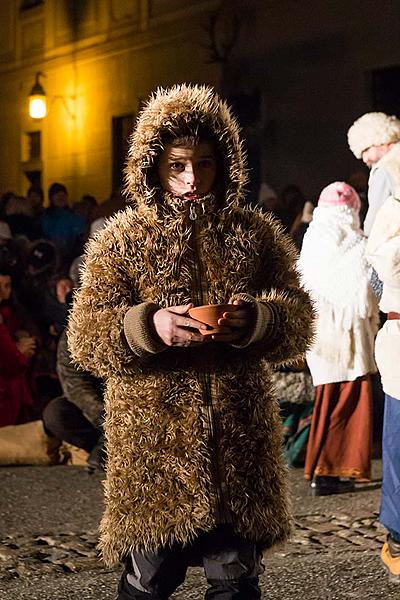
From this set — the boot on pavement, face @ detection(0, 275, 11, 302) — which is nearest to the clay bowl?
the boot on pavement

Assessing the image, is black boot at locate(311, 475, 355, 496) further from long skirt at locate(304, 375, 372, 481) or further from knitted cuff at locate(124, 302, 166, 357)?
knitted cuff at locate(124, 302, 166, 357)

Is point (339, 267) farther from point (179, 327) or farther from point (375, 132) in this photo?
point (179, 327)

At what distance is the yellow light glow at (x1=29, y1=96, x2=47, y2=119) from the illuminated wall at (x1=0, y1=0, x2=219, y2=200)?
0.36 feet

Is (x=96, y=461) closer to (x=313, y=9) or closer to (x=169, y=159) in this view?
(x=169, y=159)

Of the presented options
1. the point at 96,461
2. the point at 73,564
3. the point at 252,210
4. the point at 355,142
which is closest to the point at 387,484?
the point at 73,564

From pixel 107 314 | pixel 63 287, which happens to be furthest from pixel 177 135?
pixel 63 287

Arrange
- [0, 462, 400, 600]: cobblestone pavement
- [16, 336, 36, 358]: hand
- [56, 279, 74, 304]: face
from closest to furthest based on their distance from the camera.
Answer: [0, 462, 400, 600]: cobblestone pavement
[16, 336, 36, 358]: hand
[56, 279, 74, 304]: face

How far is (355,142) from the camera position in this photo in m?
7.67

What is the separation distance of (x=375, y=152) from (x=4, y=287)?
3544mm

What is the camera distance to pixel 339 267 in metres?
7.71

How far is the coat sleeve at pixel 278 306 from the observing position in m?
3.84

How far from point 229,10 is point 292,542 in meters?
14.6

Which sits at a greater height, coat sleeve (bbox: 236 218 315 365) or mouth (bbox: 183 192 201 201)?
mouth (bbox: 183 192 201 201)

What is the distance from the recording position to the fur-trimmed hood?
12.9 ft
